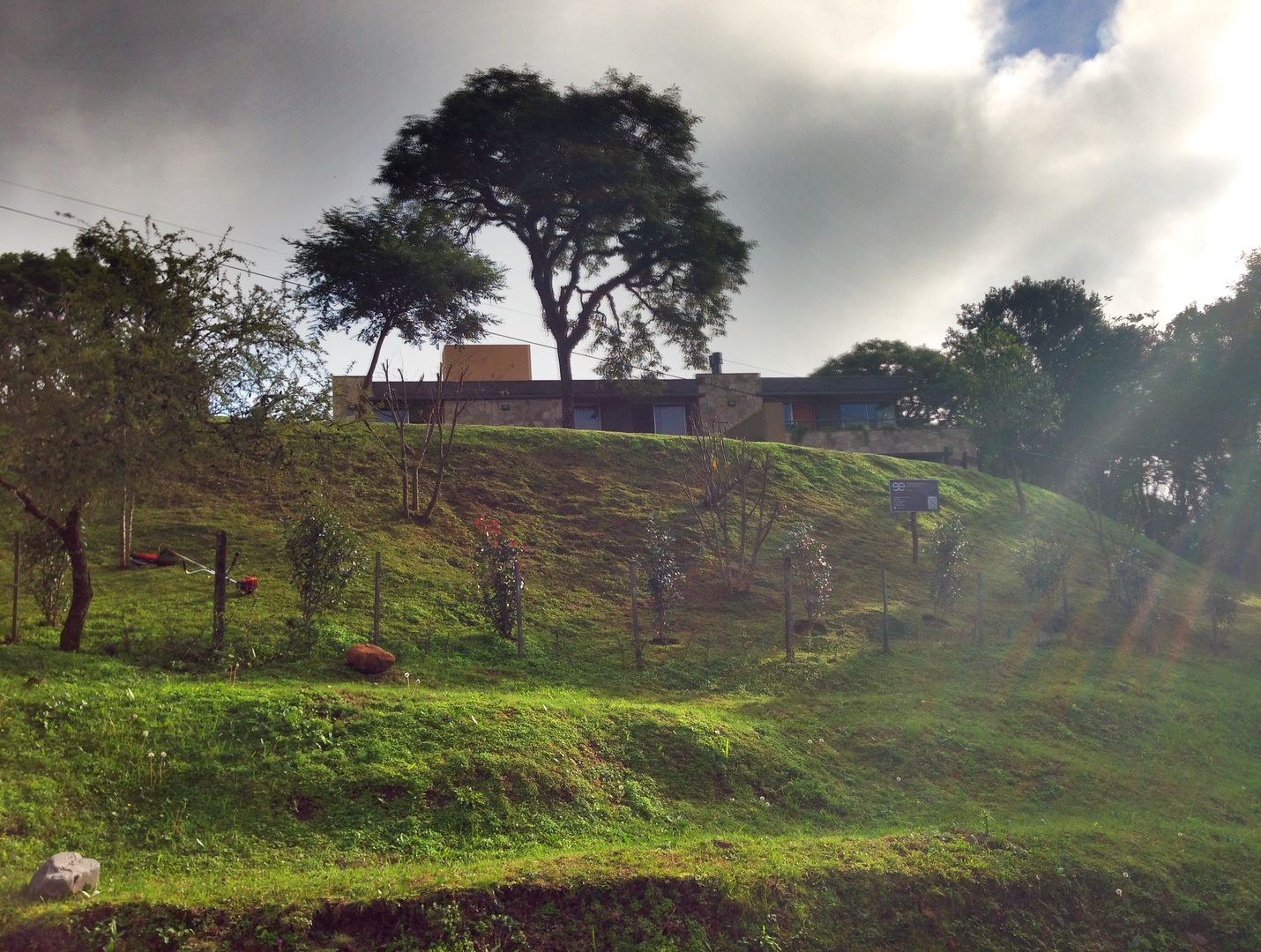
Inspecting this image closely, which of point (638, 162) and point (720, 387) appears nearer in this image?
point (638, 162)

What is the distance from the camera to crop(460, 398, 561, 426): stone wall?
39.8 metres

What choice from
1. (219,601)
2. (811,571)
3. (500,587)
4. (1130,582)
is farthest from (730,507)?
(219,601)

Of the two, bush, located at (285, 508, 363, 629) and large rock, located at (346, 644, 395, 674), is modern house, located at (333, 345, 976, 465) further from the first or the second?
large rock, located at (346, 644, 395, 674)

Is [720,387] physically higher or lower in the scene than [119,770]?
higher

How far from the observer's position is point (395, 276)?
34844 millimetres

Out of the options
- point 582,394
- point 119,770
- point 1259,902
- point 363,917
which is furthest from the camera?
point 582,394

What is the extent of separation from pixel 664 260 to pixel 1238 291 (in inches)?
931

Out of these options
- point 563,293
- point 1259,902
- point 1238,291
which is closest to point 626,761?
point 1259,902

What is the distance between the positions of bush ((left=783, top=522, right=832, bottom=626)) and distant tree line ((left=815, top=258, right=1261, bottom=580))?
15.4m

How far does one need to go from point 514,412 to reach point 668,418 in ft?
25.4

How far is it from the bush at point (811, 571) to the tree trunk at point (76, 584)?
12404 millimetres

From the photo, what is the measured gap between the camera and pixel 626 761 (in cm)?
1234

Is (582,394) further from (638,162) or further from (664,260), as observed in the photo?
(638,162)

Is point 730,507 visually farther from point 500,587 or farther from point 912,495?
point 500,587
